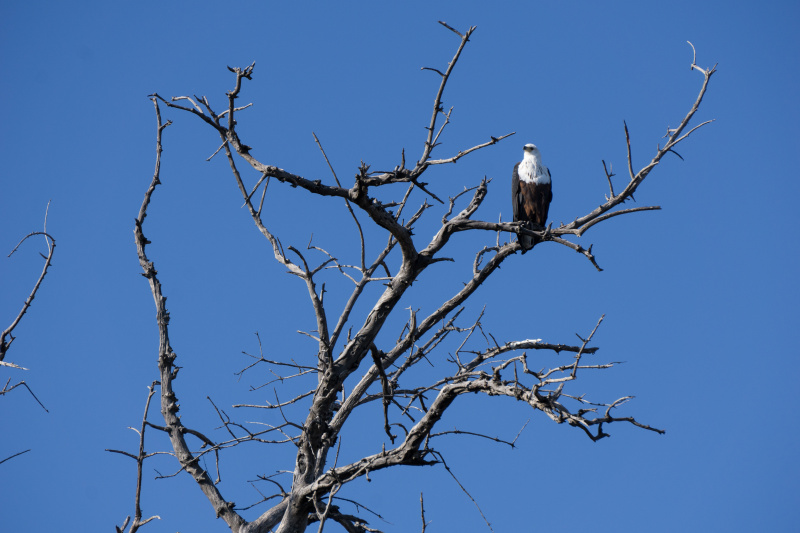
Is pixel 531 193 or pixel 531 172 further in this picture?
pixel 531 172

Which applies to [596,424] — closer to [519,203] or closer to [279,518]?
[279,518]

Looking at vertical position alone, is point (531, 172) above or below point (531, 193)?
above

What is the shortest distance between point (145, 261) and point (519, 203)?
3.95 meters

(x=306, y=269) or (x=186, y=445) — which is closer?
(x=306, y=269)

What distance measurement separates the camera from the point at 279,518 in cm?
448

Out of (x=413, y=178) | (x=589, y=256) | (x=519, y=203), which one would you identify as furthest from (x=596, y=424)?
(x=519, y=203)

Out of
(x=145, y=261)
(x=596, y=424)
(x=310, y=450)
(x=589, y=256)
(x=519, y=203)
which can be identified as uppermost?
(x=519, y=203)

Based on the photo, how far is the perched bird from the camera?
24.3 ft

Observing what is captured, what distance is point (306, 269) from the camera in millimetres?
3756

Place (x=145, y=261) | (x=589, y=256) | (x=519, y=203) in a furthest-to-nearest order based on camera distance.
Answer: (x=519, y=203) → (x=145, y=261) → (x=589, y=256)

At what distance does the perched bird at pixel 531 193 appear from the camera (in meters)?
7.40

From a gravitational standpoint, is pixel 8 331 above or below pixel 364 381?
below

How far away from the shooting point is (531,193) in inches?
293

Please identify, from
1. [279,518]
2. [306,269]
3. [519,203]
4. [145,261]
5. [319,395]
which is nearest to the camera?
[306,269]
